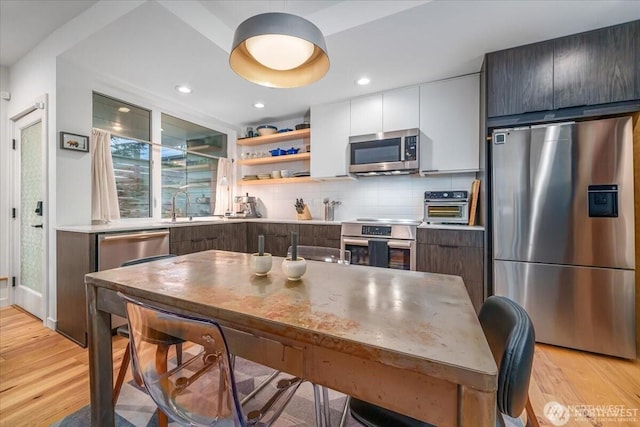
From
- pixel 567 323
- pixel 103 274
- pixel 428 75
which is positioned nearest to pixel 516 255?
pixel 567 323

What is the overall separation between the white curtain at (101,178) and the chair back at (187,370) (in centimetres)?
239

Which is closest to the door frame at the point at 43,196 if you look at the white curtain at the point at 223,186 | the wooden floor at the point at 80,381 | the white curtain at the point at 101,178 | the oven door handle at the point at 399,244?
the white curtain at the point at 101,178

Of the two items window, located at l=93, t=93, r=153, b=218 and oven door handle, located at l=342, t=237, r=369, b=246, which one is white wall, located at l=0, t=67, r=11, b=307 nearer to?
window, located at l=93, t=93, r=153, b=218

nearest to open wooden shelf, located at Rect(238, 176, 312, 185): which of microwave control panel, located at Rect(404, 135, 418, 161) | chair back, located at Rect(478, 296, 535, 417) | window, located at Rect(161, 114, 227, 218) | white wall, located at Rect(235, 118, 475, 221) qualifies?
white wall, located at Rect(235, 118, 475, 221)

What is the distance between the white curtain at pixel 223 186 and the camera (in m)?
4.14

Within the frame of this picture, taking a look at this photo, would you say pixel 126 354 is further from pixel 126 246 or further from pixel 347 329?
pixel 347 329

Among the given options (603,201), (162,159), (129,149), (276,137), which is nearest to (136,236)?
(129,149)

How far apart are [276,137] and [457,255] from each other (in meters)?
2.82

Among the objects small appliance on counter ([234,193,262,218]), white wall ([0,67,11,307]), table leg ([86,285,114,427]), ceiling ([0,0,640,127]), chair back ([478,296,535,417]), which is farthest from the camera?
small appliance on counter ([234,193,262,218])

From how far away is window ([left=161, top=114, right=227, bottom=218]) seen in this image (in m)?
3.54

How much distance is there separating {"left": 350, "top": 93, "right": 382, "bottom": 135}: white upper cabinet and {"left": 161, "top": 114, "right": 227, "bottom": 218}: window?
2177 millimetres

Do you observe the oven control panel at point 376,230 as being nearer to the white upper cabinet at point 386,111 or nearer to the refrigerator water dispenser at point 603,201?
the white upper cabinet at point 386,111

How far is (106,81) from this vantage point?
9.22 feet

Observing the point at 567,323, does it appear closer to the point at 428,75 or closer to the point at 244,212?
the point at 428,75
